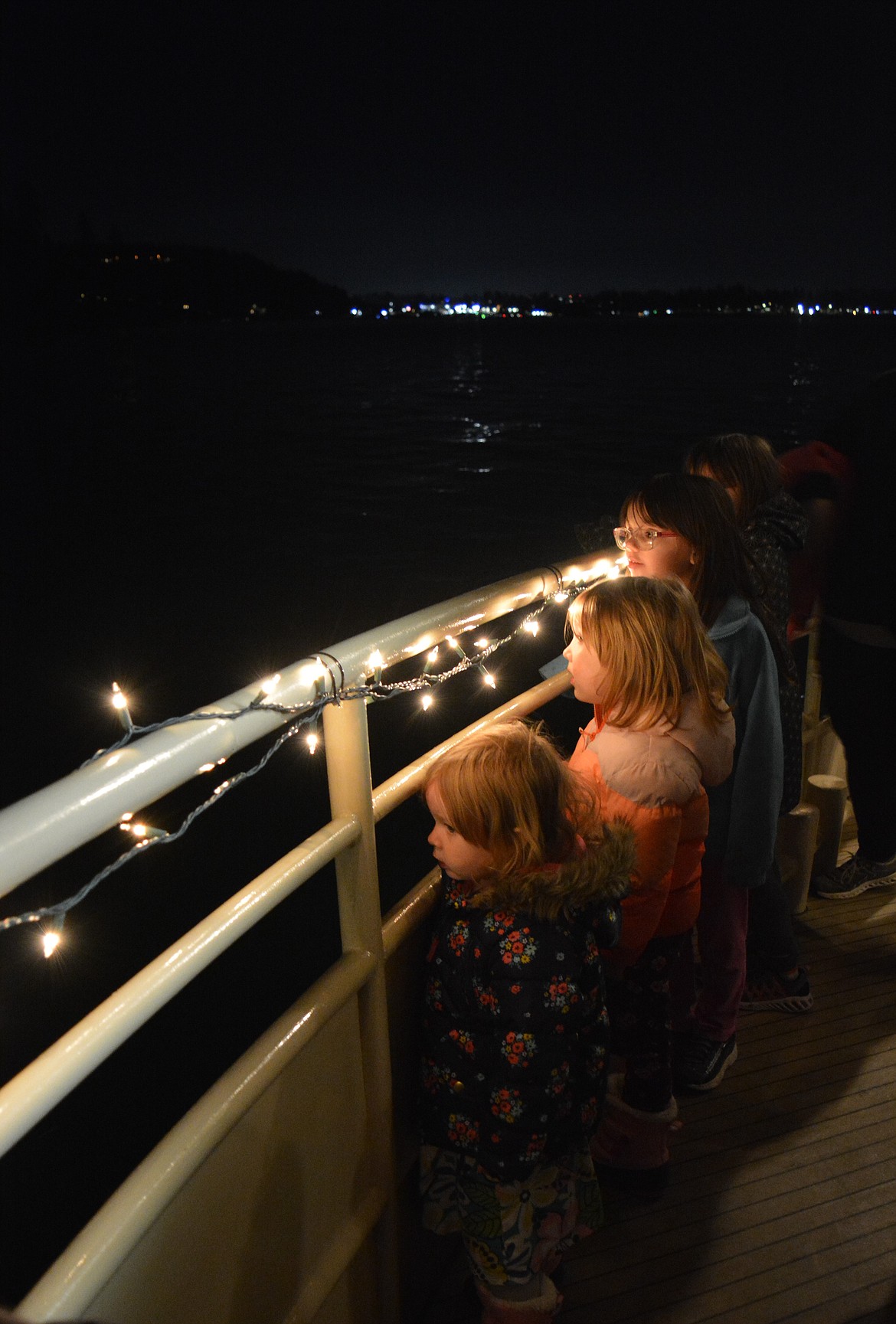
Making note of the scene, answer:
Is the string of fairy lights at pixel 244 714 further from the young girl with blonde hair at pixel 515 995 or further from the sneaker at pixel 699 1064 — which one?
the sneaker at pixel 699 1064

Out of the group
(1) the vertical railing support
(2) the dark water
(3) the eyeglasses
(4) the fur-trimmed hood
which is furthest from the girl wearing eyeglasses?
(2) the dark water

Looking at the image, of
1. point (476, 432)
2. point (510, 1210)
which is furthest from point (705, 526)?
point (476, 432)

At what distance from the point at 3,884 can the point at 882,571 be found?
2.26 metres

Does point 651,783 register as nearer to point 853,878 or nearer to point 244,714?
point 244,714

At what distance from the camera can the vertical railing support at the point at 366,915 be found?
1.37 metres

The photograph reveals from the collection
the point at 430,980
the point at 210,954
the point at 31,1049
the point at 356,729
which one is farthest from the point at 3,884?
the point at 31,1049

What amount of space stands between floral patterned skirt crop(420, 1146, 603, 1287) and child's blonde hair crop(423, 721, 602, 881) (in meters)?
0.58

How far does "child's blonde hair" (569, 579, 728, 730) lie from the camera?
1.71m

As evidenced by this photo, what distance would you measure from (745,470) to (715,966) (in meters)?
1.22

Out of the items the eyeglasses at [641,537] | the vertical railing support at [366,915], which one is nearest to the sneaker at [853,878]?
the eyeglasses at [641,537]

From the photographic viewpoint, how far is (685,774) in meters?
1.73

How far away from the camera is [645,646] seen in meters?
1.72

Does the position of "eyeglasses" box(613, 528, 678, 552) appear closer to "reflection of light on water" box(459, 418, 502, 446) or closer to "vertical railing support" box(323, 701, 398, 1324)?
"vertical railing support" box(323, 701, 398, 1324)

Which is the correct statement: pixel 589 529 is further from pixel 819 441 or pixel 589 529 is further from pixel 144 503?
pixel 144 503
